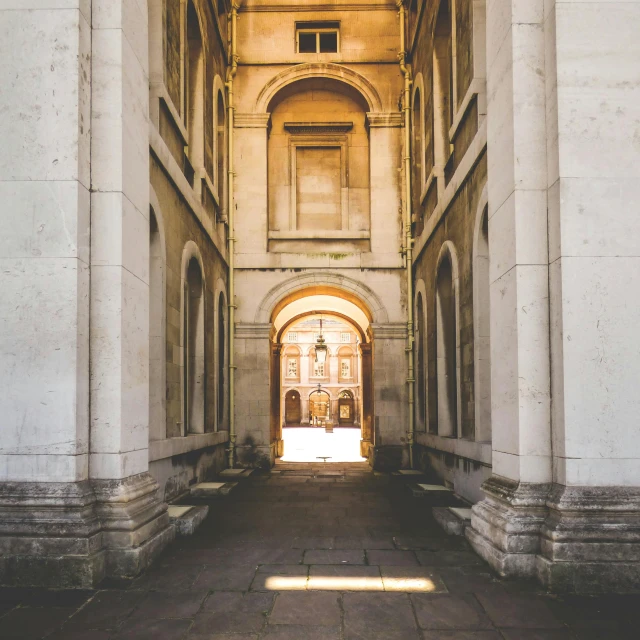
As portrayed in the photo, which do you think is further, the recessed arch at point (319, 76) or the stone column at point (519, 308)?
the recessed arch at point (319, 76)

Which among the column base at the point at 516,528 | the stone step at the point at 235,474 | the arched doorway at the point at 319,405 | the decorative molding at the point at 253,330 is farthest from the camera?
the arched doorway at the point at 319,405

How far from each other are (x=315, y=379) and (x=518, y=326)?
47.8m

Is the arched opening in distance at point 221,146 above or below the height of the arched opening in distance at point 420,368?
above

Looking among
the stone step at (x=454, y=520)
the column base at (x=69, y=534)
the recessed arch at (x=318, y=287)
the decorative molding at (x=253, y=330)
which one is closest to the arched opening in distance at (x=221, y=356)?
the decorative molding at (x=253, y=330)

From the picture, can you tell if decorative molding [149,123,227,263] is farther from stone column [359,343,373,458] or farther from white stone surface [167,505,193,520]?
stone column [359,343,373,458]

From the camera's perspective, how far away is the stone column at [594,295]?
4410mm

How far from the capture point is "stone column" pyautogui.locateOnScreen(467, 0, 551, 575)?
188 inches

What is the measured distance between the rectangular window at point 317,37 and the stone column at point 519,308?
989 cm

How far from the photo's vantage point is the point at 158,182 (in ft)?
24.3

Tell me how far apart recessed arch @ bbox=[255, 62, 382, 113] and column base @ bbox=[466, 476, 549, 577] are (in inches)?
431

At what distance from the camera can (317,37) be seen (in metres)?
14.4

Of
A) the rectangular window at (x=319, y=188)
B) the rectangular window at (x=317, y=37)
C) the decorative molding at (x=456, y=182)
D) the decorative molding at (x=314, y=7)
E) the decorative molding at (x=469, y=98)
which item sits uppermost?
the decorative molding at (x=314, y=7)

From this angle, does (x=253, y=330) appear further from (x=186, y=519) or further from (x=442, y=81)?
(x=186, y=519)

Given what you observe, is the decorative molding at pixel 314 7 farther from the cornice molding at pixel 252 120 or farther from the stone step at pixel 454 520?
the stone step at pixel 454 520
